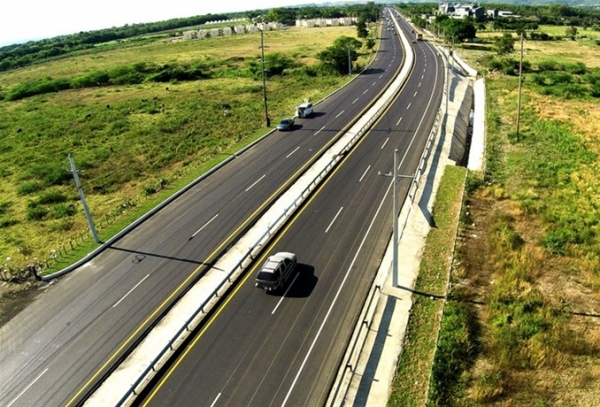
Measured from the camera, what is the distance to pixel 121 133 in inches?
2589

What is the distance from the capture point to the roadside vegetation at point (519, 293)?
2000cm

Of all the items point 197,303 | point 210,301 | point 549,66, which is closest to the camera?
point 210,301

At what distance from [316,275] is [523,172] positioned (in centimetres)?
2836

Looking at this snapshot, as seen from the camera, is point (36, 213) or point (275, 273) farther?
point (36, 213)

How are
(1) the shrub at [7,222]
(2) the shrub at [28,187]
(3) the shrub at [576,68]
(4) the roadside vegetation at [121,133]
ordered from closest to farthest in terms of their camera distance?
1. (4) the roadside vegetation at [121,133]
2. (1) the shrub at [7,222]
3. (2) the shrub at [28,187]
4. (3) the shrub at [576,68]

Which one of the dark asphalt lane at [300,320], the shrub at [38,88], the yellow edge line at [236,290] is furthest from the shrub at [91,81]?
the dark asphalt lane at [300,320]

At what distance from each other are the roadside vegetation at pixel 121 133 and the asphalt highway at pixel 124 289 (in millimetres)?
3328

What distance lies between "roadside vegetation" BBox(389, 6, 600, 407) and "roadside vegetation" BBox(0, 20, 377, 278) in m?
25.1

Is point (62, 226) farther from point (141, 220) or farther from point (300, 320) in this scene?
point (300, 320)

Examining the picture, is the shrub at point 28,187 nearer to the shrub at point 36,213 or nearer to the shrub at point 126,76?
the shrub at point 36,213

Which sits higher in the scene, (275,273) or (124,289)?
(275,273)

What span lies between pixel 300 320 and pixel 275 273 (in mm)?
3146

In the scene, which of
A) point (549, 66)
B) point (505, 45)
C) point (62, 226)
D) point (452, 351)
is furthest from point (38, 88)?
point (549, 66)

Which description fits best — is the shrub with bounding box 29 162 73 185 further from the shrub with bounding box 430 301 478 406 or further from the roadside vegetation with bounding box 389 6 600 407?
the shrub with bounding box 430 301 478 406
